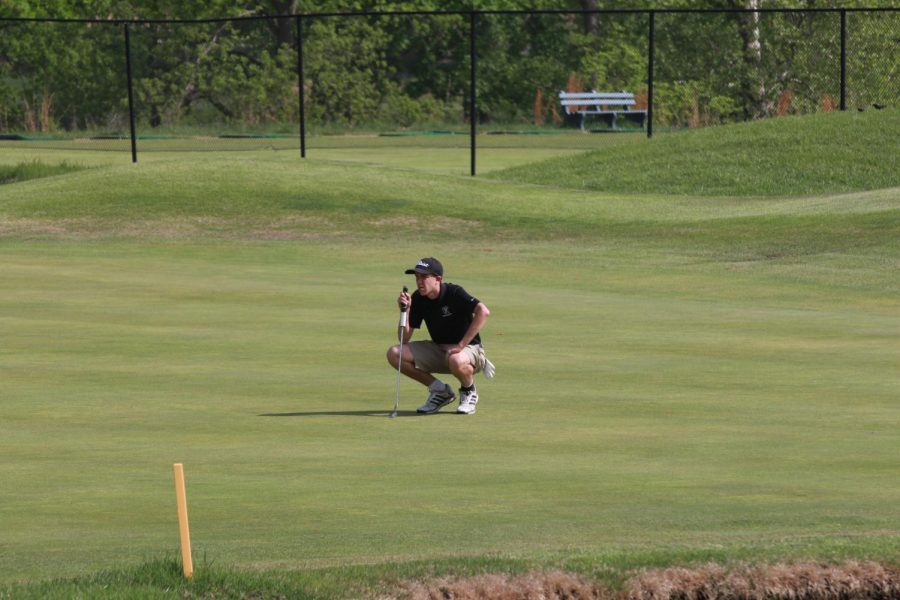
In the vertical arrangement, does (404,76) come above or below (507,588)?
above

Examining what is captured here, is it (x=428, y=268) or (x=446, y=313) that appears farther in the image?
(x=446, y=313)

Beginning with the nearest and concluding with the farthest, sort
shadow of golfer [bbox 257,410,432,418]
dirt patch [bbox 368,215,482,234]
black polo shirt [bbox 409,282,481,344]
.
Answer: shadow of golfer [bbox 257,410,432,418]
black polo shirt [bbox 409,282,481,344]
dirt patch [bbox 368,215,482,234]

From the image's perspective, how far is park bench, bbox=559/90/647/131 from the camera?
57188mm

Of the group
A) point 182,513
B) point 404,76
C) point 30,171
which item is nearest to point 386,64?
point 404,76

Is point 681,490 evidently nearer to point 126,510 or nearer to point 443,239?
point 126,510

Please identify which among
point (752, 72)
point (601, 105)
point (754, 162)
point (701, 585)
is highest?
point (752, 72)

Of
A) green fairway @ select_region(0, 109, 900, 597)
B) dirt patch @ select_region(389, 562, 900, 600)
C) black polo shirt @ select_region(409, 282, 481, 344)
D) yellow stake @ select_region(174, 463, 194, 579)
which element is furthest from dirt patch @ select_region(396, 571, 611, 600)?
black polo shirt @ select_region(409, 282, 481, 344)

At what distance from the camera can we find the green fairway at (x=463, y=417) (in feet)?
33.6

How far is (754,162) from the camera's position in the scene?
4028cm

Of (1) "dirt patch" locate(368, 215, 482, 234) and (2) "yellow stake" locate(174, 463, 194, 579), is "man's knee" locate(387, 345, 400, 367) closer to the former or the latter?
(2) "yellow stake" locate(174, 463, 194, 579)

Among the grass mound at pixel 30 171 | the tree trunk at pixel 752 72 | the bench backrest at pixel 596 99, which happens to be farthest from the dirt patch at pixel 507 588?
the bench backrest at pixel 596 99

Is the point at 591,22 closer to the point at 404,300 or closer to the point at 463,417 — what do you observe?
Result: the point at 404,300

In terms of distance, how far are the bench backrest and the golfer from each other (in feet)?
138

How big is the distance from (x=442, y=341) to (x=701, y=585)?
6164 millimetres
